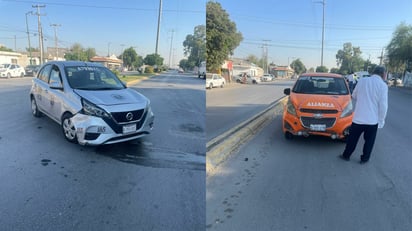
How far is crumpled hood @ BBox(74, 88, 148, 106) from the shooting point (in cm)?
508

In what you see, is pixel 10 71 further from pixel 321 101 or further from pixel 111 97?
pixel 321 101

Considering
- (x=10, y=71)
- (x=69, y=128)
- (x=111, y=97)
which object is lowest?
(x=69, y=128)

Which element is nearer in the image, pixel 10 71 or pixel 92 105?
pixel 92 105

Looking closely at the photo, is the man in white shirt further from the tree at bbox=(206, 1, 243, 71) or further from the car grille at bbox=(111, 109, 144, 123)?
the car grille at bbox=(111, 109, 144, 123)

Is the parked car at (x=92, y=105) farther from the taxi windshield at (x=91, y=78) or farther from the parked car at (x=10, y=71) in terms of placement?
the parked car at (x=10, y=71)

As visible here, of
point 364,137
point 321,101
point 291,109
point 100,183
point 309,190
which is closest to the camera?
point 309,190

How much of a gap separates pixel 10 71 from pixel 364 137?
1205 inches

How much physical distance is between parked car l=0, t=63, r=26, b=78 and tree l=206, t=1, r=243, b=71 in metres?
19.8

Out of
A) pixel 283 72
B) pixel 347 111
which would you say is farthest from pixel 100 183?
pixel 283 72

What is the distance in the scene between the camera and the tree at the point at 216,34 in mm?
7231

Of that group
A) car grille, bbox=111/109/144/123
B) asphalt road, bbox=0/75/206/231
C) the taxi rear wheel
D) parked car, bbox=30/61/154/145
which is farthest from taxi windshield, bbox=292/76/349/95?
the taxi rear wheel

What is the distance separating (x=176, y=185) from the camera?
151 inches

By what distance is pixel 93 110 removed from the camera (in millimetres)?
4906

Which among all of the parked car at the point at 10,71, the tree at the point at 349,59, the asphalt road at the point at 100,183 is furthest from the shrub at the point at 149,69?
the asphalt road at the point at 100,183
